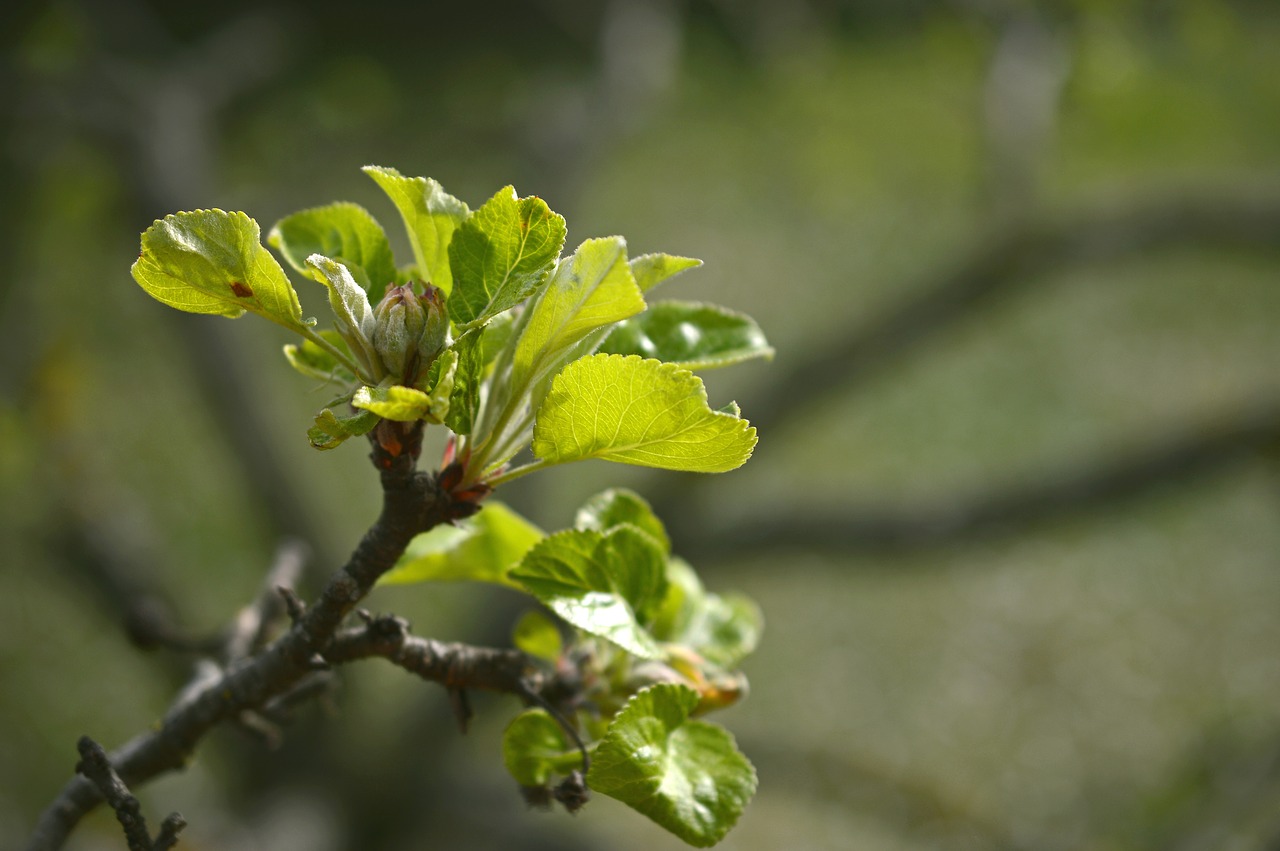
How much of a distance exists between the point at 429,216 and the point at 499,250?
0.03m

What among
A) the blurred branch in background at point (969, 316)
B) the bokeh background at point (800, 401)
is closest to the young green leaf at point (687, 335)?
the bokeh background at point (800, 401)

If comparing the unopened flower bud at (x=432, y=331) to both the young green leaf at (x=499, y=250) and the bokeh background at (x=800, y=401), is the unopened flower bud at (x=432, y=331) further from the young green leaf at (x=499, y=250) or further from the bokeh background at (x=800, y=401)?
the bokeh background at (x=800, y=401)

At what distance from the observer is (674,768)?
236 mm

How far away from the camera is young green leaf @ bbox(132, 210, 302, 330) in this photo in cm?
21

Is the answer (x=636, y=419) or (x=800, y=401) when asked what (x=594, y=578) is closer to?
(x=636, y=419)

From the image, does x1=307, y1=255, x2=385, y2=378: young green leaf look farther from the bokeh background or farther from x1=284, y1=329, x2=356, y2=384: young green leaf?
the bokeh background

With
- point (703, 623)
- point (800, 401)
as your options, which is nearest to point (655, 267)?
point (703, 623)

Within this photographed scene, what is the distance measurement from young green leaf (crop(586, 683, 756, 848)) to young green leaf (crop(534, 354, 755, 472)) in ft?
0.19

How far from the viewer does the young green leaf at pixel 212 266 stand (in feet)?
0.67

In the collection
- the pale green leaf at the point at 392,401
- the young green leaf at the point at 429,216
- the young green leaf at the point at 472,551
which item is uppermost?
the young green leaf at the point at 429,216

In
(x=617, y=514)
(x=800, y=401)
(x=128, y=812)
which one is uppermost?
(x=800, y=401)

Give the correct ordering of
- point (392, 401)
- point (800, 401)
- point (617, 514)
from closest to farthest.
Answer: point (392, 401), point (617, 514), point (800, 401)

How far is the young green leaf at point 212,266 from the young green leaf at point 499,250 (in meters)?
0.04

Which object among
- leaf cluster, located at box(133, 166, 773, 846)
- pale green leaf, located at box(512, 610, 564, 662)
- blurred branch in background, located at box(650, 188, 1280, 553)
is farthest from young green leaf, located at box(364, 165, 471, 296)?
blurred branch in background, located at box(650, 188, 1280, 553)
